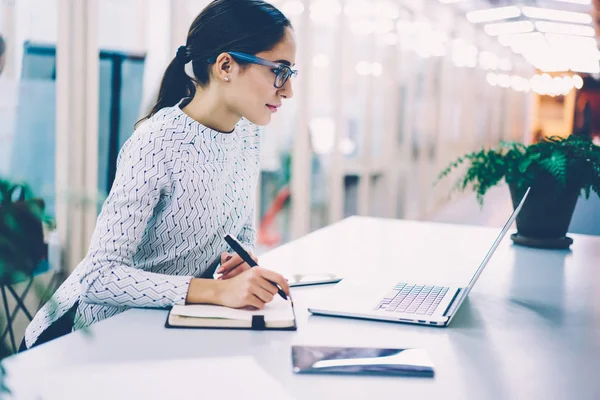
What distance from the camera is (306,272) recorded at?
1550mm

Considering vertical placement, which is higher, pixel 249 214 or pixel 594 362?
pixel 249 214

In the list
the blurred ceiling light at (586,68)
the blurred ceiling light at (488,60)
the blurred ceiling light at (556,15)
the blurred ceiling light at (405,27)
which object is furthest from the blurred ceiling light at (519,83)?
the blurred ceiling light at (405,27)

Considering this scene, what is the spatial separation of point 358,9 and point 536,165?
4.01 m

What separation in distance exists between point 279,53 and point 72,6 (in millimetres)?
1778

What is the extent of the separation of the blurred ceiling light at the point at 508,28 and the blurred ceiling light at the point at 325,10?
18.6 ft

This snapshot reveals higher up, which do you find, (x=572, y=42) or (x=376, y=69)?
(x=572, y=42)

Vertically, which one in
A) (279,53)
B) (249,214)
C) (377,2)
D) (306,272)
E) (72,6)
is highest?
(377,2)

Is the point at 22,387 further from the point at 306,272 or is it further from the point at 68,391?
the point at 306,272

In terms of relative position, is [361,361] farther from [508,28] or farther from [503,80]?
[503,80]

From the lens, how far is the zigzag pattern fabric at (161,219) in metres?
1.20

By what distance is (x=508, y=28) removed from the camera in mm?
10430

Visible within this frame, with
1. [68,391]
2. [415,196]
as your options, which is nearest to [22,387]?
[68,391]

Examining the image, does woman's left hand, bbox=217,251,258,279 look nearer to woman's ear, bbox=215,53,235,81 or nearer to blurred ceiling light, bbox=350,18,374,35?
woman's ear, bbox=215,53,235,81

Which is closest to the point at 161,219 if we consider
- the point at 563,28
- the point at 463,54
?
the point at 463,54
